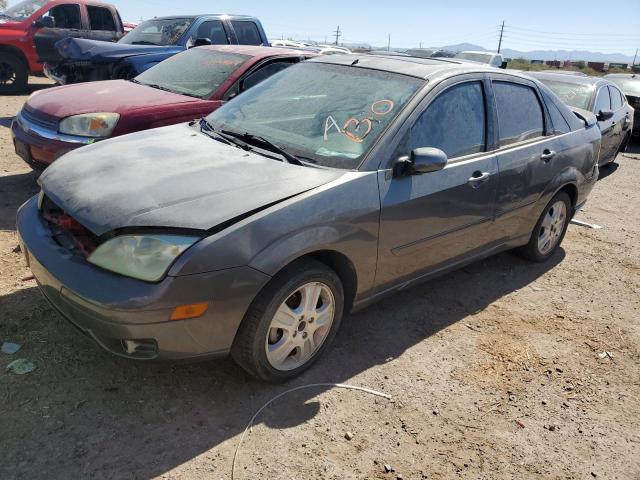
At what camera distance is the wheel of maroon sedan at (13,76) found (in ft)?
36.1

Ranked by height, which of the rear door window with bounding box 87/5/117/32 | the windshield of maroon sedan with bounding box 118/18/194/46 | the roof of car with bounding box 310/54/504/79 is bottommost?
the roof of car with bounding box 310/54/504/79

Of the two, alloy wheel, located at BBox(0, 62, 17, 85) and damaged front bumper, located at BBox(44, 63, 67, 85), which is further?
alloy wheel, located at BBox(0, 62, 17, 85)

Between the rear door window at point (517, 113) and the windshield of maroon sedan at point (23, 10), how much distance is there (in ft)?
35.4

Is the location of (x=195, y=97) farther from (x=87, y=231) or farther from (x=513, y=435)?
(x=513, y=435)

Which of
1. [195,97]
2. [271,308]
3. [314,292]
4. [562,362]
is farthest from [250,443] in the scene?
[195,97]

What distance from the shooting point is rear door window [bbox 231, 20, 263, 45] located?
895 cm

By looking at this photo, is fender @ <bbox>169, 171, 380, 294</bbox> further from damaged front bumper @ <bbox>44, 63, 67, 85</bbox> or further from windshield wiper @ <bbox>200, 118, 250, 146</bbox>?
damaged front bumper @ <bbox>44, 63, 67, 85</bbox>

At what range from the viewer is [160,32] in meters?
8.39

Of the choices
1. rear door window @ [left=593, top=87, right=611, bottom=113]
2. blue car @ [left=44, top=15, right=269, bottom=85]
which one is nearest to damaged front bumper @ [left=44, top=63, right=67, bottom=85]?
blue car @ [left=44, top=15, right=269, bottom=85]

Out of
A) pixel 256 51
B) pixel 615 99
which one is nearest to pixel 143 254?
pixel 256 51

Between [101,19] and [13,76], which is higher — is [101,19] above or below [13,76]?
above

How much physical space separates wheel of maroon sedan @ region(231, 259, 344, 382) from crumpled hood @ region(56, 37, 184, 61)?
589 centimetres

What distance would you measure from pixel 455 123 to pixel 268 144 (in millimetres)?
1261

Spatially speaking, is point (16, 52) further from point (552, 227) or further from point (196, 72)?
point (552, 227)
